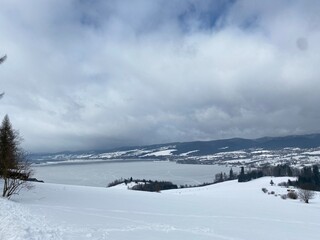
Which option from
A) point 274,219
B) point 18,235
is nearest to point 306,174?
point 274,219

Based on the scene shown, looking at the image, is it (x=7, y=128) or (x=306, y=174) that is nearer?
(x=7, y=128)

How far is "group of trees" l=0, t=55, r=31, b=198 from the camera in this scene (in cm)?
2828

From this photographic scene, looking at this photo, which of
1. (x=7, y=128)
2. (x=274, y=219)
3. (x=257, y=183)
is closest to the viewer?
(x=274, y=219)

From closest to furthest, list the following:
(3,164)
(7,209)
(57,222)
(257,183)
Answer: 1. (57,222)
2. (7,209)
3. (3,164)
4. (257,183)

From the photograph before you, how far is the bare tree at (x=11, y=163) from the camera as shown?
2833 centimetres

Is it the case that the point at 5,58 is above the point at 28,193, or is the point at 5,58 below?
above

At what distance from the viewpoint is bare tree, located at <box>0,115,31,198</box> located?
28328 millimetres

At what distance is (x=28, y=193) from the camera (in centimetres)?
3105

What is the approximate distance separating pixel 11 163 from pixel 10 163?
159 millimetres

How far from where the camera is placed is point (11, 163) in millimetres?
30438

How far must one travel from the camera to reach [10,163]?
30.3 metres

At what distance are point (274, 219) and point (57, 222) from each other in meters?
18.0

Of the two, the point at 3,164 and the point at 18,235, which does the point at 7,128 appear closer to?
the point at 3,164

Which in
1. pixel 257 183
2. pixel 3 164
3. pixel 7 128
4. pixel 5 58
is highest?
pixel 5 58
